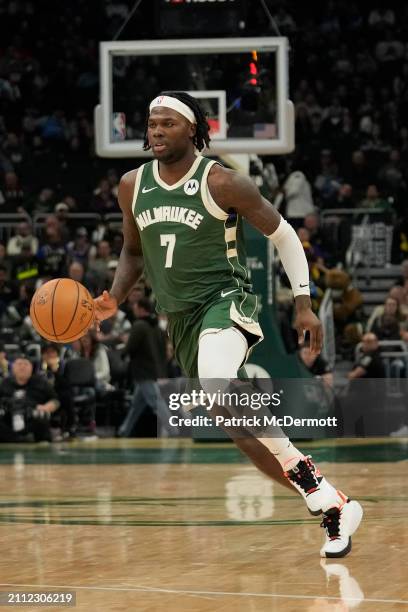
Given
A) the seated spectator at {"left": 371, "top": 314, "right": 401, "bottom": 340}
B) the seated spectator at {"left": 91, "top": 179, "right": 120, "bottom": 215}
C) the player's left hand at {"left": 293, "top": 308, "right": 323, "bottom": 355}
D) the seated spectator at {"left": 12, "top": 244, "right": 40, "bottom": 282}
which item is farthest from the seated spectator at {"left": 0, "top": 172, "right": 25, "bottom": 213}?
the player's left hand at {"left": 293, "top": 308, "right": 323, "bottom": 355}

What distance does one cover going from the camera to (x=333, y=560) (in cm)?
595

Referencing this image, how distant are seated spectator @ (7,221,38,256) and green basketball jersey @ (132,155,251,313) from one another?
1148cm

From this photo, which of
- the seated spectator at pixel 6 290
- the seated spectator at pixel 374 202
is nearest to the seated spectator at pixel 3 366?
the seated spectator at pixel 6 290

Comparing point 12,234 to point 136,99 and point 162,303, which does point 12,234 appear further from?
point 162,303

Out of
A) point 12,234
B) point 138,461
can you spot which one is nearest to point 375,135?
point 12,234

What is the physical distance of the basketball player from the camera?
6.07m

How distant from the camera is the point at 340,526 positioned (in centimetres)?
609

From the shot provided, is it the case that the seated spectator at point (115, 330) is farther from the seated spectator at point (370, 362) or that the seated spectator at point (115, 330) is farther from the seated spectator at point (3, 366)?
the seated spectator at point (370, 362)

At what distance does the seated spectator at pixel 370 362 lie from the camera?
46.3 ft

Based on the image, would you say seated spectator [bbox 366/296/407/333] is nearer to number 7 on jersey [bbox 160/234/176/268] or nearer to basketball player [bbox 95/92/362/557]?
basketball player [bbox 95/92/362/557]

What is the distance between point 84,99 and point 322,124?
4435mm

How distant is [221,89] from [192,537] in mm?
6839

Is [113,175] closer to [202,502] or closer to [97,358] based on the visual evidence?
[97,358]

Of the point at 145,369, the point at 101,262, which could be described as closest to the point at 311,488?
the point at 145,369
